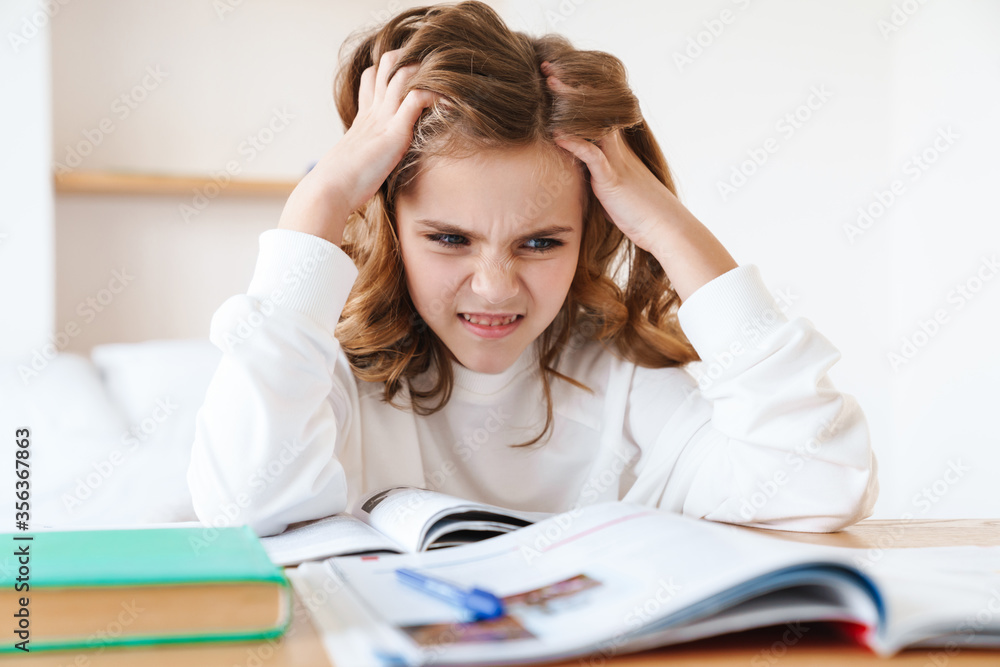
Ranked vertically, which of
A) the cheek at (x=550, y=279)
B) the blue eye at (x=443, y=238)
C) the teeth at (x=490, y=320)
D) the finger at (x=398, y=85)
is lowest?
the teeth at (x=490, y=320)

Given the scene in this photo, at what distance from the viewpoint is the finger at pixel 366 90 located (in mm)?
924

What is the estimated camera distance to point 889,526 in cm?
79

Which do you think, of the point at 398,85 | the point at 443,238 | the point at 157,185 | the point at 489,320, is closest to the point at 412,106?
the point at 398,85

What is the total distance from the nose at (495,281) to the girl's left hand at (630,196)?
140mm

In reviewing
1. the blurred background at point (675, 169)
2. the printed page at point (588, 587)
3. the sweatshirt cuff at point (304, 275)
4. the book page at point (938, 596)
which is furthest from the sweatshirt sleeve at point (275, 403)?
the blurred background at point (675, 169)

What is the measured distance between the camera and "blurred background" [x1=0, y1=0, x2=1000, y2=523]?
1655 mm

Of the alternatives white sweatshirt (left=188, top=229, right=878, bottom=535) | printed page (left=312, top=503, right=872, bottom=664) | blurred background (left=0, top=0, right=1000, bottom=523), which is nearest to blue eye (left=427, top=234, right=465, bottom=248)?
white sweatshirt (left=188, top=229, right=878, bottom=535)

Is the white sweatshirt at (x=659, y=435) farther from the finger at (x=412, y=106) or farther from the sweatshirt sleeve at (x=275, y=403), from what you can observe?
the finger at (x=412, y=106)

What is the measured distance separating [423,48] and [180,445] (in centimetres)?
92

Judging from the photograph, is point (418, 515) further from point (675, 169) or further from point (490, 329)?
point (675, 169)

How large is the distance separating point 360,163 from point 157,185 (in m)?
1.25

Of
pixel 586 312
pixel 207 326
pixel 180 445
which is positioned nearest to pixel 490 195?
pixel 586 312

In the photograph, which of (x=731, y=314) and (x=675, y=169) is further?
(x=675, y=169)

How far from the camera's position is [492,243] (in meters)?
0.87
